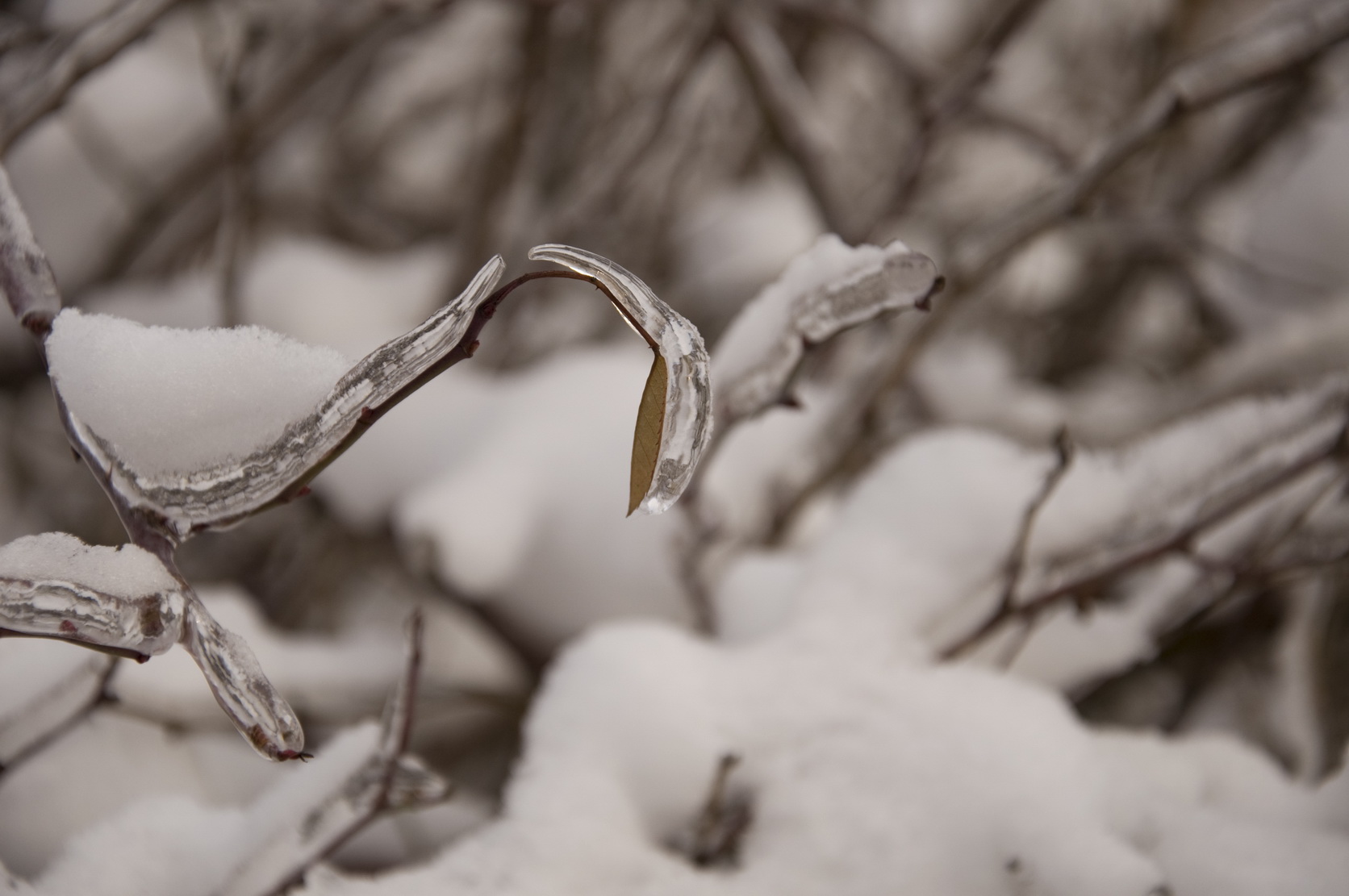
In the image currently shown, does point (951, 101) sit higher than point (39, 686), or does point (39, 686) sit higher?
point (951, 101)

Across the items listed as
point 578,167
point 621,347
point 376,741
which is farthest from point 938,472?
point 578,167

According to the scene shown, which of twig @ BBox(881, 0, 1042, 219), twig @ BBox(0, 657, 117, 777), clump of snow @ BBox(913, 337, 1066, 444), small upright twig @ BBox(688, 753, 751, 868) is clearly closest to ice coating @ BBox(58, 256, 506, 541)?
twig @ BBox(0, 657, 117, 777)

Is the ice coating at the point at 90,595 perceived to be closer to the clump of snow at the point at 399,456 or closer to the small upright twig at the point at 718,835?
the small upright twig at the point at 718,835

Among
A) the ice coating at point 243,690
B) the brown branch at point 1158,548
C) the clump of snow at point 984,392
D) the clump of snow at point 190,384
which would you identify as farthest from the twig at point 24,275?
the clump of snow at point 984,392

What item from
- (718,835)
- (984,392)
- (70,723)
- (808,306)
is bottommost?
(984,392)

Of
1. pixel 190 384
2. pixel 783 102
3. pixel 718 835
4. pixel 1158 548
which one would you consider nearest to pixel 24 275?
pixel 190 384

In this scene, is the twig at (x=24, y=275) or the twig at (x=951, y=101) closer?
the twig at (x=24, y=275)

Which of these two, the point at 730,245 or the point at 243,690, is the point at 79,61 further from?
the point at 730,245

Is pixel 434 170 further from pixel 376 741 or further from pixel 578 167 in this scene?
pixel 376 741
